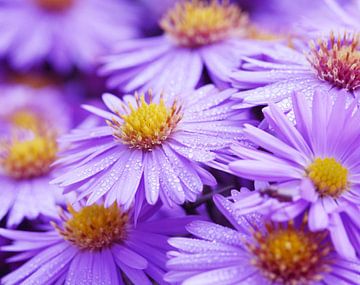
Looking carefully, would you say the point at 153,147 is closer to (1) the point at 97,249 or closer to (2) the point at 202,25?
(1) the point at 97,249

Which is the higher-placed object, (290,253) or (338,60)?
(338,60)

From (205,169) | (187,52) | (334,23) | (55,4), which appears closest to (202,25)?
(187,52)

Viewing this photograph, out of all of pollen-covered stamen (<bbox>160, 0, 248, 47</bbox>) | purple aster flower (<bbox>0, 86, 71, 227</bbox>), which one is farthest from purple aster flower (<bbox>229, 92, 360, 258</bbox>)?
pollen-covered stamen (<bbox>160, 0, 248, 47</bbox>)

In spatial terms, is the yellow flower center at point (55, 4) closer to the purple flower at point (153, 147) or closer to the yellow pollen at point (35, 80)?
the yellow pollen at point (35, 80)

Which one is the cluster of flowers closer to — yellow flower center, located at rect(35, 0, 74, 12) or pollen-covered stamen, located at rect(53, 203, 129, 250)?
pollen-covered stamen, located at rect(53, 203, 129, 250)

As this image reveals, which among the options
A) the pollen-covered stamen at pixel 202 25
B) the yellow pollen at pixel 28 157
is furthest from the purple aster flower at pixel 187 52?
the yellow pollen at pixel 28 157

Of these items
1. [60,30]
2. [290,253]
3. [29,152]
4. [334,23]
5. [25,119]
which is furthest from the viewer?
[60,30]
